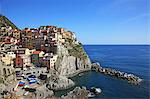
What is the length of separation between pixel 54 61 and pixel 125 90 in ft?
28.1

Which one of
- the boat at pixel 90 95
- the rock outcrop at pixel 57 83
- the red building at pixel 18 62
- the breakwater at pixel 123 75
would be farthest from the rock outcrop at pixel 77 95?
the red building at pixel 18 62

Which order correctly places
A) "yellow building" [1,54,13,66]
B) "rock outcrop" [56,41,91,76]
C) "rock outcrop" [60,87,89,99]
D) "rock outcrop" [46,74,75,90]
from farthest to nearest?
"rock outcrop" [56,41,91,76], "yellow building" [1,54,13,66], "rock outcrop" [46,74,75,90], "rock outcrop" [60,87,89,99]

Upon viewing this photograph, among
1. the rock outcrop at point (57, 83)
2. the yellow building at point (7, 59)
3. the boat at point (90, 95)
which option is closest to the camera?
the boat at point (90, 95)

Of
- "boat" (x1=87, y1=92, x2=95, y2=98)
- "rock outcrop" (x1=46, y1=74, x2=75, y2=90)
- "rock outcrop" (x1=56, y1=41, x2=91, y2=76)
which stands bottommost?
"boat" (x1=87, y1=92, x2=95, y2=98)

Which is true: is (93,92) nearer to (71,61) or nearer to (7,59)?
(71,61)

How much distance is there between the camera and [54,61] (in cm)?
2425

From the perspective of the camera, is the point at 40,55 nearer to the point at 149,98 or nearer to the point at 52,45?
the point at 52,45

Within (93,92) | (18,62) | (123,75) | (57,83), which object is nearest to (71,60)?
(123,75)

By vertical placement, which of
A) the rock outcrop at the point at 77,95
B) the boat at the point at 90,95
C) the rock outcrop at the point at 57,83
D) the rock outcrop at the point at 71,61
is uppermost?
the rock outcrop at the point at 71,61

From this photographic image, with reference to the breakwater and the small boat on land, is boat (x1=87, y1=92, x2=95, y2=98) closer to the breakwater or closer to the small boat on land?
the small boat on land

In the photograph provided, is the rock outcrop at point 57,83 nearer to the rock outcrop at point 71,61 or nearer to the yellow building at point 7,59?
the rock outcrop at point 71,61

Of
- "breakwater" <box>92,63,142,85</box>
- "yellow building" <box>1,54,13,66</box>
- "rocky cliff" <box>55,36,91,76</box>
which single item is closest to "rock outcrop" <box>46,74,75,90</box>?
"rocky cliff" <box>55,36,91,76</box>

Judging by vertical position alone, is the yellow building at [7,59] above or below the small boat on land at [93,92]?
above

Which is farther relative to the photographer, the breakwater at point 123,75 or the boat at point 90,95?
the breakwater at point 123,75
